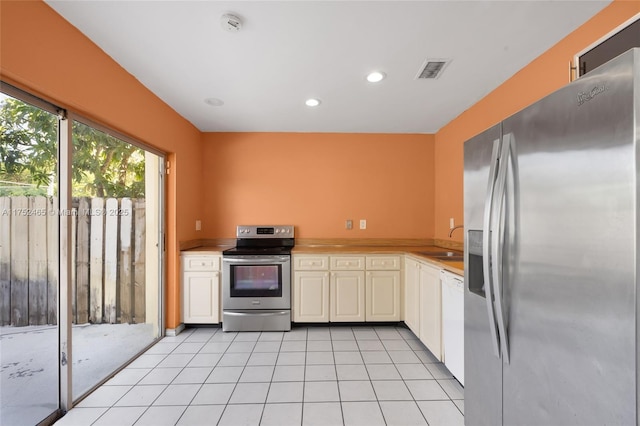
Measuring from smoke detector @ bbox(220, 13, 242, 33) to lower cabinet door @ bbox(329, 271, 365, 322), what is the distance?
2.49 meters

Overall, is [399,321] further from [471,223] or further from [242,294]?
[471,223]

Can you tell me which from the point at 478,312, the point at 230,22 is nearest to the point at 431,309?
the point at 478,312

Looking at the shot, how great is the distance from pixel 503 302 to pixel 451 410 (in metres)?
1.17

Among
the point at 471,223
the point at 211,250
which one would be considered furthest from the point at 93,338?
the point at 471,223

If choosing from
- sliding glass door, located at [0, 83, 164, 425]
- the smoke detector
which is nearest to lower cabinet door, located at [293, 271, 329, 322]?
sliding glass door, located at [0, 83, 164, 425]

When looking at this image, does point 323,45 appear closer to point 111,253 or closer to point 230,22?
point 230,22

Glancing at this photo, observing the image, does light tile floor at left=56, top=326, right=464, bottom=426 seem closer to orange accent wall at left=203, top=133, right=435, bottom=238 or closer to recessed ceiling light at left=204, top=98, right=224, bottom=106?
orange accent wall at left=203, top=133, right=435, bottom=238

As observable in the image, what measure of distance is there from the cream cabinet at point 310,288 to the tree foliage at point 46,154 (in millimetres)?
1932

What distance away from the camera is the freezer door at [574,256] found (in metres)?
0.72

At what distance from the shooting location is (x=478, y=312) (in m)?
1.37

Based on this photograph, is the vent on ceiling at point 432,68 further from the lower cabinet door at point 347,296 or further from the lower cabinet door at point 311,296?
the lower cabinet door at point 311,296

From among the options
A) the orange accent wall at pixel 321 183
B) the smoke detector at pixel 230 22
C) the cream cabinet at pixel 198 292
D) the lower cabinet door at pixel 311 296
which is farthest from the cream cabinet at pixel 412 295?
the smoke detector at pixel 230 22

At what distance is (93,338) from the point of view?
220 cm

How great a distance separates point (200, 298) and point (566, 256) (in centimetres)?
323
